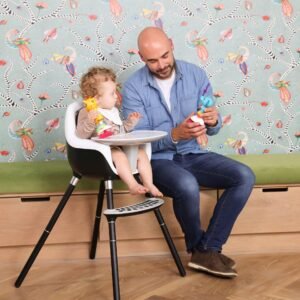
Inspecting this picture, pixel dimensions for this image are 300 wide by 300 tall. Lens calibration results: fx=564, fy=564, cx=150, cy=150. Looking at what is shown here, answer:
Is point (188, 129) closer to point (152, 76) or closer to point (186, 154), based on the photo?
point (186, 154)

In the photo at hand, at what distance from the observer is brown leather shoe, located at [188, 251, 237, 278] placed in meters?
2.49

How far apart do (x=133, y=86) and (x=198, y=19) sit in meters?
0.78

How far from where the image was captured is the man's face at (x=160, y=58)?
8.78ft

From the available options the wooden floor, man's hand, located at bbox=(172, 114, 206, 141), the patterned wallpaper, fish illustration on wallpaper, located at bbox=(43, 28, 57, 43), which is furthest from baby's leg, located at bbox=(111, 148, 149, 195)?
fish illustration on wallpaper, located at bbox=(43, 28, 57, 43)

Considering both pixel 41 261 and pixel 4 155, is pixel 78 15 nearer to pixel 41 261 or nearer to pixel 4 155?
pixel 4 155

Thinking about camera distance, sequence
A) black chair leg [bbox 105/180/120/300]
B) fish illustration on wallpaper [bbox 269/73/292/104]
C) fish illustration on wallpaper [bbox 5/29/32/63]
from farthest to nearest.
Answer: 1. fish illustration on wallpaper [bbox 269/73/292/104]
2. fish illustration on wallpaper [bbox 5/29/32/63]
3. black chair leg [bbox 105/180/120/300]

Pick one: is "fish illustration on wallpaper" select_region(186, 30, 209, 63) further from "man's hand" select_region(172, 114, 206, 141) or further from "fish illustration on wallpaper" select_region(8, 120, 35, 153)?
"fish illustration on wallpaper" select_region(8, 120, 35, 153)

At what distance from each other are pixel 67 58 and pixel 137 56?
1.33 feet

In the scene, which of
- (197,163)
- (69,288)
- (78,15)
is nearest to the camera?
(69,288)

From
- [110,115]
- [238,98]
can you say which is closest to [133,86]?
[110,115]

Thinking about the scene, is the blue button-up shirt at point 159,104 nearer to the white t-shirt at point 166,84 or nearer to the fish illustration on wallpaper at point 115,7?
the white t-shirt at point 166,84

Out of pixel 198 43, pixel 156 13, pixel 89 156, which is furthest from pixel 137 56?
pixel 89 156

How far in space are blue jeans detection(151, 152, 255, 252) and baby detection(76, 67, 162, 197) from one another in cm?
14

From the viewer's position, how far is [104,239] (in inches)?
112
